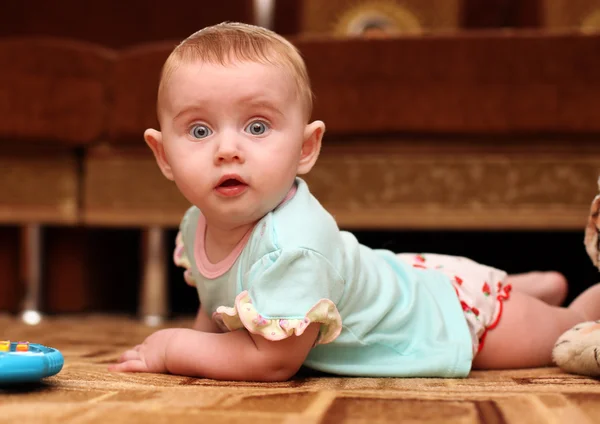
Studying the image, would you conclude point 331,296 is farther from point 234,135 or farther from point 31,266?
point 31,266

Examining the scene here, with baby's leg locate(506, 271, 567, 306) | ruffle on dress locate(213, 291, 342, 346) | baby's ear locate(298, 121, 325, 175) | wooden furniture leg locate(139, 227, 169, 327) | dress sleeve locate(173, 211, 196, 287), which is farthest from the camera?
wooden furniture leg locate(139, 227, 169, 327)

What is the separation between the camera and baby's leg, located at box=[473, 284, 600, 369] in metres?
0.81

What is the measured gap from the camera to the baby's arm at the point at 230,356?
0.66 metres

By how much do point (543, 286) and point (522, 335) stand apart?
0.16 meters

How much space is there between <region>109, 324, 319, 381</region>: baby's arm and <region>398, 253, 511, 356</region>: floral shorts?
0.21m

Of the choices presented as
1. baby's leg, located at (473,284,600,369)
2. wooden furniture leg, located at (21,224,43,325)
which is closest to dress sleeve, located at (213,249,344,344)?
baby's leg, located at (473,284,600,369)

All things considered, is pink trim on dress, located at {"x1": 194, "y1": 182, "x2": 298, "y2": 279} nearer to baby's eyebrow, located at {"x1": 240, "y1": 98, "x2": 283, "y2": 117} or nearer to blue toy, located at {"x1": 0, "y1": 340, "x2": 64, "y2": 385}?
baby's eyebrow, located at {"x1": 240, "y1": 98, "x2": 283, "y2": 117}

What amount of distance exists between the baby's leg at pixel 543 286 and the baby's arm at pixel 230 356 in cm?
40

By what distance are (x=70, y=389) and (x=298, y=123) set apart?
309 millimetres

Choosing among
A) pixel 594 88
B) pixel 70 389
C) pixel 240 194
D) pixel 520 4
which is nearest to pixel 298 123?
pixel 240 194

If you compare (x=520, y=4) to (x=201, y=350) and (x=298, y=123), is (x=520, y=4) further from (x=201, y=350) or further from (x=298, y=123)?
(x=201, y=350)

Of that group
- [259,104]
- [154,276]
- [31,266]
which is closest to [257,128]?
[259,104]

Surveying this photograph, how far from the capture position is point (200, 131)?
69 cm

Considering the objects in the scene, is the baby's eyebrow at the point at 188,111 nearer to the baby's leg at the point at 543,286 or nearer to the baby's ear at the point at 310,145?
the baby's ear at the point at 310,145
